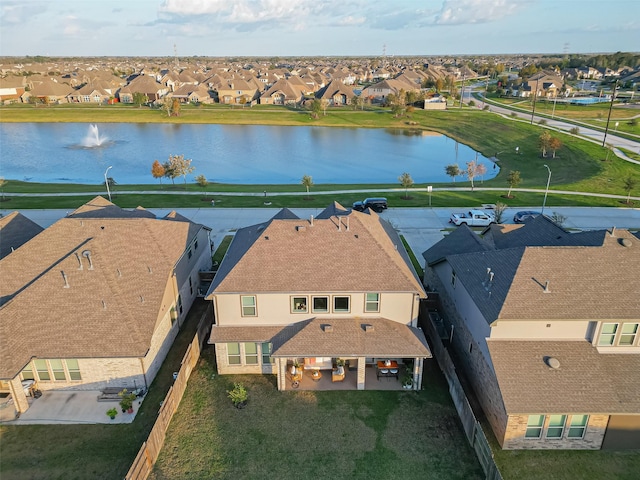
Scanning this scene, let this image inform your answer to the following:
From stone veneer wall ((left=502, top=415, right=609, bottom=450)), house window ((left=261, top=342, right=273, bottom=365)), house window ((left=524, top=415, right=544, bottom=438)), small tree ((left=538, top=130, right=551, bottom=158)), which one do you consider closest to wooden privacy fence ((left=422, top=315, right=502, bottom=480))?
stone veneer wall ((left=502, top=415, right=609, bottom=450))

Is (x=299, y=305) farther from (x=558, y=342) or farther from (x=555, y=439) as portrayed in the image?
(x=555, y=439)

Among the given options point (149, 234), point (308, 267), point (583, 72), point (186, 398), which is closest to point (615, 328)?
point (308, 267)

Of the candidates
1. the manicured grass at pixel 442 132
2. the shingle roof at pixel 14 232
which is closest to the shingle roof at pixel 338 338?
the shingle roof at pixel 14 232

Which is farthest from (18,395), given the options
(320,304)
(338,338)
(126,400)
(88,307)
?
(338,338)

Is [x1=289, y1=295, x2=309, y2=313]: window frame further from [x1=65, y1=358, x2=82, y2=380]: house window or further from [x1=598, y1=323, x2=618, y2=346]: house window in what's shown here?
[x1=598, y1=323, x2=618, y2=346]: house window

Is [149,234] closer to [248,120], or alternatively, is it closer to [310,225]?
[310,225]
